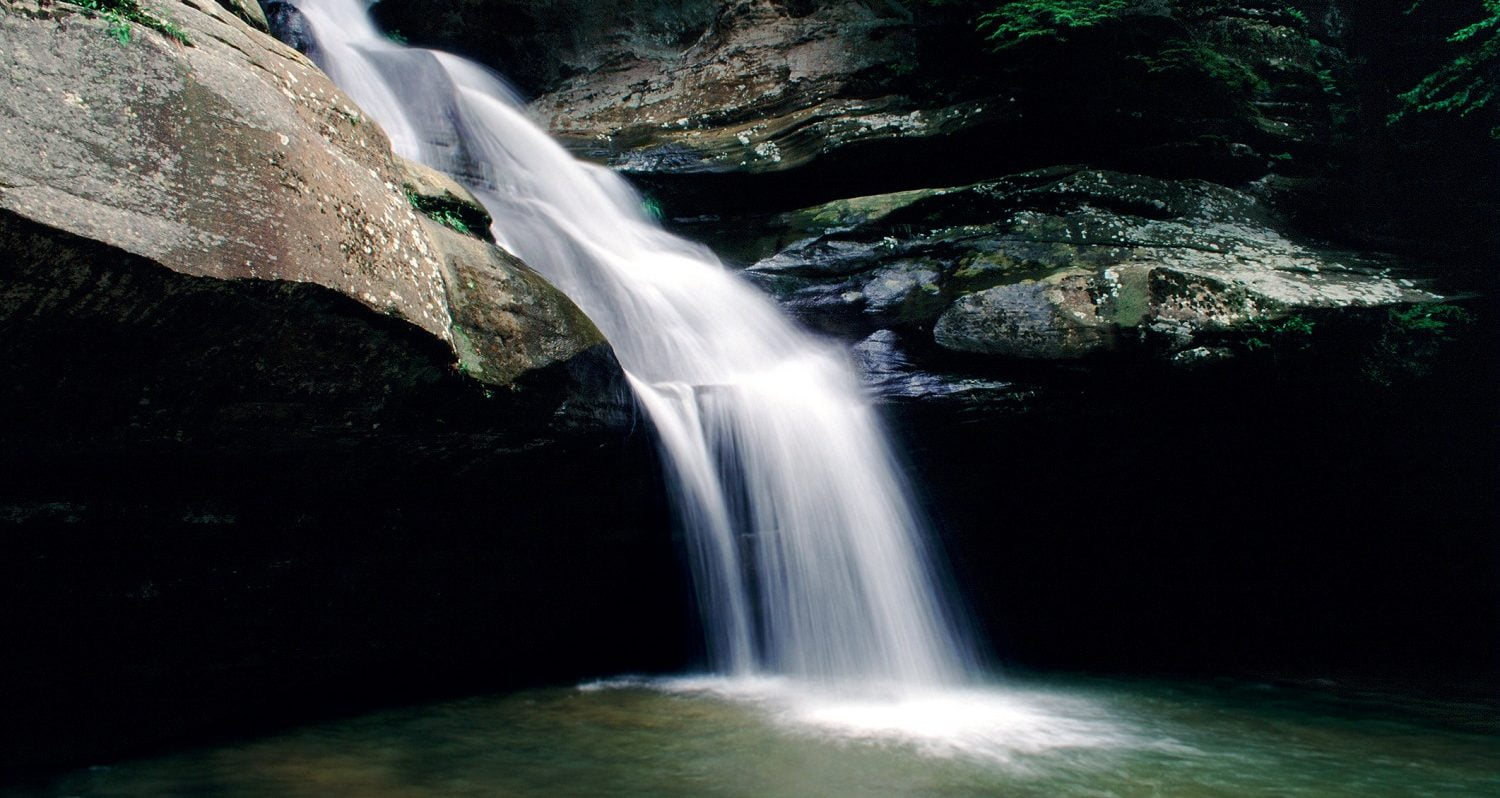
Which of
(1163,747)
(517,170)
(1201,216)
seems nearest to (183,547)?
(517,170)

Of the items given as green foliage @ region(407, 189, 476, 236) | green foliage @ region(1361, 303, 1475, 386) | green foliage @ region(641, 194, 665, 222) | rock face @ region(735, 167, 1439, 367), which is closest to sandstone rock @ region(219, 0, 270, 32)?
green foliage @ region(407, 189, 476, 236)

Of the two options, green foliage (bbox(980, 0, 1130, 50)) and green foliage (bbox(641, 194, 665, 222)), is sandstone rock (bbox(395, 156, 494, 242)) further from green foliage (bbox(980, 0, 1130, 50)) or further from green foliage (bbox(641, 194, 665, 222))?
green foliage (bbox(980, 0, 1130, 50))

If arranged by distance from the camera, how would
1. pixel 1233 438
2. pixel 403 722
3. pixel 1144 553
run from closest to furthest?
pixel 403 722 < pixel 1233 438 < pixel 1144 553

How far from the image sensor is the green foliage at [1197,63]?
24.0 feet

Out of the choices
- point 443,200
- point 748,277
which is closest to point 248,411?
point 443,200

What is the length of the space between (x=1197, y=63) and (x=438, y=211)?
7.09 metres

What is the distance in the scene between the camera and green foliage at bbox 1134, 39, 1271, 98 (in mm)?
7316

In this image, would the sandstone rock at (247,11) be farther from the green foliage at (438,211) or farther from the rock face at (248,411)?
the green foliage at (438,211)

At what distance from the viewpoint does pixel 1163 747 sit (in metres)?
4.41

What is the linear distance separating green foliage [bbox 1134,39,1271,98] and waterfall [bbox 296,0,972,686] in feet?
13.9

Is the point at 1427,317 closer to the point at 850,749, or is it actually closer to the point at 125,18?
the point at 850,749

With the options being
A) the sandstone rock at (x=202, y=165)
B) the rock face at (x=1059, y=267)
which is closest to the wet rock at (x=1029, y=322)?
the rock face at (x=1059, y=267)

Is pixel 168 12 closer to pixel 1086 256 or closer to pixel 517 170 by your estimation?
pixel 517 170

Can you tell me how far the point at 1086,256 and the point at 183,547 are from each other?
6.91m
